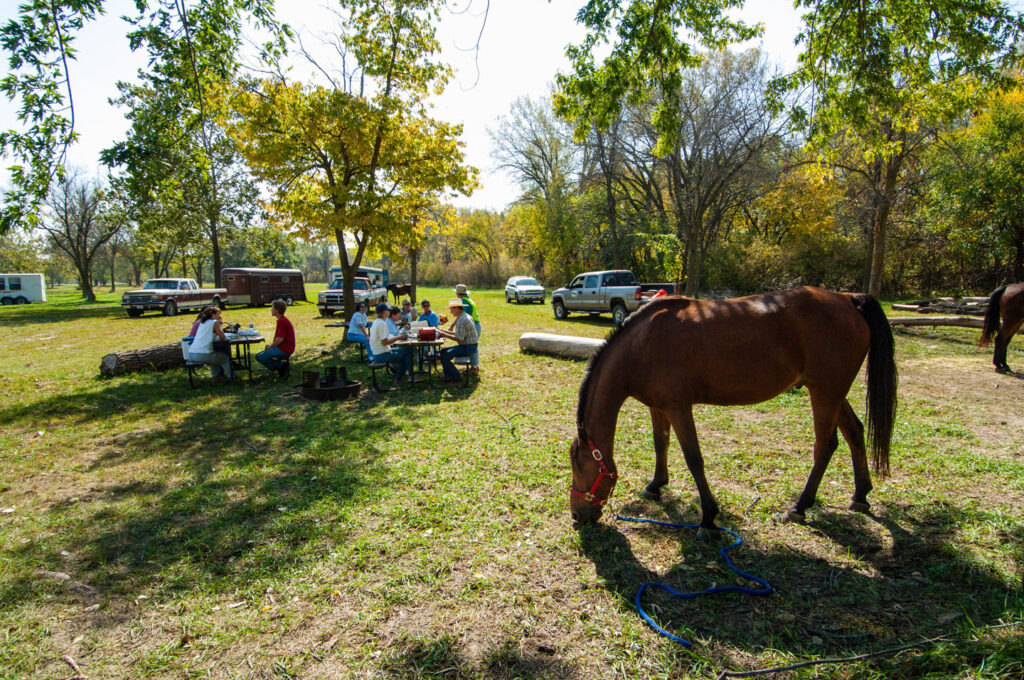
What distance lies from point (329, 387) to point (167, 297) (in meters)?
19.8

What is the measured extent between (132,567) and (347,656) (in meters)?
1.95

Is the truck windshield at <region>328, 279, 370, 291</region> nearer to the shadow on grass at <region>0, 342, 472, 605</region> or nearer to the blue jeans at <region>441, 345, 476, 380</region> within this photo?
the shadow on grass at <region>0, 342, 472, 605</region>

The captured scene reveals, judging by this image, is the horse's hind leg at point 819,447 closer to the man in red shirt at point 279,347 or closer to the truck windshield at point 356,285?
the man in red shirt at point 279,347

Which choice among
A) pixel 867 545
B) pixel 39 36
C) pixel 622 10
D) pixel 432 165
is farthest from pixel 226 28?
pixel 867 545

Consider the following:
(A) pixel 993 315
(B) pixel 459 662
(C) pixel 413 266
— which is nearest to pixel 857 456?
(B) pixel 459 662

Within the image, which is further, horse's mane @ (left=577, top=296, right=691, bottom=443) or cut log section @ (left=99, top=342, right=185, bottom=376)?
cut log section @ (left=99, top=342, right=185, bottom=376)

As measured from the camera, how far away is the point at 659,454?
4328mm

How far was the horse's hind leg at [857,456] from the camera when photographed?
12.8 feet

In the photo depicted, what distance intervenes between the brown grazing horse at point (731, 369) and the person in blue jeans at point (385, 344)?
17.4 feet

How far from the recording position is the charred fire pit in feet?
25.4

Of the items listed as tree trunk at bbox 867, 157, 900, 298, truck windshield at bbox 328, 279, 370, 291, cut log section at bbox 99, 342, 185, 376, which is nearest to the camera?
cut log section at bbox 99, 342, 185, 376

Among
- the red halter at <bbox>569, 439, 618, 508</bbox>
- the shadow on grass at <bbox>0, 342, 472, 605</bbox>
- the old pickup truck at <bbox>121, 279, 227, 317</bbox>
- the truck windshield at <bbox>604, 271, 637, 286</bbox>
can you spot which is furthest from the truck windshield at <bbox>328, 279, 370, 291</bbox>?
the red halter at <bbox>569, 439, 618, 508</bbox>

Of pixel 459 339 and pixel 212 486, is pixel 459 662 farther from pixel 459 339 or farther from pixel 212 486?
pixel 459 339

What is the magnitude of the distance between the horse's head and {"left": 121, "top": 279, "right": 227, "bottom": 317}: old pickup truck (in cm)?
2502
